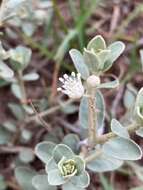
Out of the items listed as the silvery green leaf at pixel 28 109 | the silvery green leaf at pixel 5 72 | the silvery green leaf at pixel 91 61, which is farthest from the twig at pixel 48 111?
the silvery green leaf at pixel 91 61

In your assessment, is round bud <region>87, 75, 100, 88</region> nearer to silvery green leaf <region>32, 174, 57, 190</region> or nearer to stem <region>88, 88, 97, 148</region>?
stem <region>88, 88, 97, 148</region>

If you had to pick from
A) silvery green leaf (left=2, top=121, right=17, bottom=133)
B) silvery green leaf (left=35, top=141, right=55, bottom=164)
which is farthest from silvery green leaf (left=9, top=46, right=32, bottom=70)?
silvery green leaf (left=35, top=141, right=55, bottom=164)

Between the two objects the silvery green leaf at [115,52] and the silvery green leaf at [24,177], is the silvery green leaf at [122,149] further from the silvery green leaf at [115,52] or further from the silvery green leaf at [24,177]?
the silvery green leaf at [24,177]

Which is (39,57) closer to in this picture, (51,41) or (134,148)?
(51,41)

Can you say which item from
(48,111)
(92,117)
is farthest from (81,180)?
(48,111)

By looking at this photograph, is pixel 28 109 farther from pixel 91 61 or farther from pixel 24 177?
pixel 91 61

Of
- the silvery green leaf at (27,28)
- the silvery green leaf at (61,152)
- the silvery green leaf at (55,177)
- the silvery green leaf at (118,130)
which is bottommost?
the silvery green leaf at (55,177)

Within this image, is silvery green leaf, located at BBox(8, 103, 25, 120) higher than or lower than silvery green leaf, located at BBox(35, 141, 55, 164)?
lower
